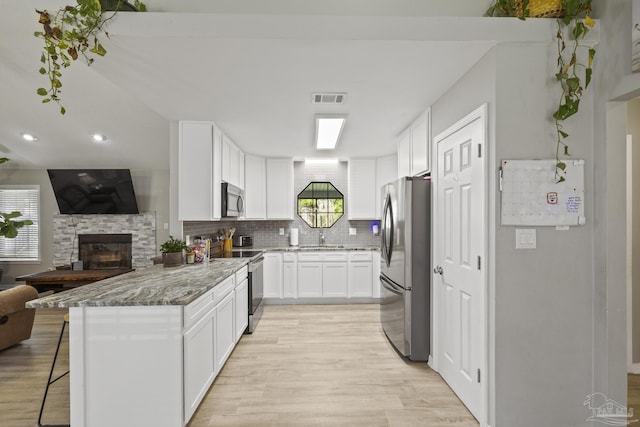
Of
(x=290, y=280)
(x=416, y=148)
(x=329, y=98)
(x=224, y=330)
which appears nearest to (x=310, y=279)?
(x=290, y=280)

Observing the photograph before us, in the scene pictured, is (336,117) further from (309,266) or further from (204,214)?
(309,266)

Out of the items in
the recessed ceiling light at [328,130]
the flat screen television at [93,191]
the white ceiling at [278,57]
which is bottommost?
the flat screen television at [93,191]

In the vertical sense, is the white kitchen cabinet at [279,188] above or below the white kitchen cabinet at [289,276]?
above

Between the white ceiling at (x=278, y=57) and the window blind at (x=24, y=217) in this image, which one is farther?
the window blind at (x=24, y=217)

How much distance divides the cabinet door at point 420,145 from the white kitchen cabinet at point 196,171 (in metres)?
2.15

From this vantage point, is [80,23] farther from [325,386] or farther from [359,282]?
[359,282]

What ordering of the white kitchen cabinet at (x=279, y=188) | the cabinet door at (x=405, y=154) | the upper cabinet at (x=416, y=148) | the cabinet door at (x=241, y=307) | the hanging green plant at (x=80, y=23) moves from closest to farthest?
the hanging green plant at (x=80, y=23) → the upper cabinet at (x=416, y=148) → the cabinet door at (x=241, y=307) → the cabinet door at (x=405, y=154) → the white kitchen cabinet at (x=279, y=188)

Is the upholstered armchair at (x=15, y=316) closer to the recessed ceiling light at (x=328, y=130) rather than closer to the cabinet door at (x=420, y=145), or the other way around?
the recessed ceiling light at (x=328, y=130)

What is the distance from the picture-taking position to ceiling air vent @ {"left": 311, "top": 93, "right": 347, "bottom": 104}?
2.68 meters

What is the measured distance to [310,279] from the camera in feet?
16.2

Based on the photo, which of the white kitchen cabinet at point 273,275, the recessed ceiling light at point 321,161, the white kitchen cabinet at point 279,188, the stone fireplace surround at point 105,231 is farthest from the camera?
the stone fireplace surround at point 105,231

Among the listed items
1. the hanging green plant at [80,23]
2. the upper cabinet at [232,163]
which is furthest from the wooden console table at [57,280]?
the hanging green plant at [80,23]

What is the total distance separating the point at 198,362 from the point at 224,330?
0.61m

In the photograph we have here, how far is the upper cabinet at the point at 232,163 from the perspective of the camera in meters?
3.86
